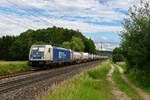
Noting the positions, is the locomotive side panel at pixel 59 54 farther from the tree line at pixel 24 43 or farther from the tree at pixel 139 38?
the tree line at pixel 24 43

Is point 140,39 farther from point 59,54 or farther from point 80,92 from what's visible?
point 59,54

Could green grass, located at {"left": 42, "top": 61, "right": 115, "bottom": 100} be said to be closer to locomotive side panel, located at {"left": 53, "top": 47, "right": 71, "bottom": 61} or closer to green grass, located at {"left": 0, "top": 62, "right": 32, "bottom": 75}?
green grass, located at {"left": 0, "top": 62, "right": 32, "bottom": 75}

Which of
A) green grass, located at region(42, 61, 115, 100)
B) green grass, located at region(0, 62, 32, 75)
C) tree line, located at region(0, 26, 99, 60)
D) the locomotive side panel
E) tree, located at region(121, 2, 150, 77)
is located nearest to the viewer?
green grass, located at region(42, 61, 115, 100)

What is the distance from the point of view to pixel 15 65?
24062 millimetres

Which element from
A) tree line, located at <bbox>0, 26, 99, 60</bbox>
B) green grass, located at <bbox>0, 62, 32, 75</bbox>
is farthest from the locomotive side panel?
tree line, located at <bbox>0, 26, 99, 60</bbox>

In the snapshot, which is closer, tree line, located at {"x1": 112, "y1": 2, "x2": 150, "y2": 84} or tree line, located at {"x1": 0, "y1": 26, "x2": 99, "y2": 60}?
tree line, located at {"x1": 112, "y1": 2, "x2": 150, "y2": 84}

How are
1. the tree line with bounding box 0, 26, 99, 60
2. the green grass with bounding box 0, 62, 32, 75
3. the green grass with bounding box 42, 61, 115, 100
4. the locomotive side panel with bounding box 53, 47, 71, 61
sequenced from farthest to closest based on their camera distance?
the tree line with bounding box 0, 26, 99, 60 < the locomotive side panel with bounding box 53, 47, 71, 61 < the green grass with bounding box 0, 62, 32, 75 < the green grass with bounding box 42, 61, 115, 100

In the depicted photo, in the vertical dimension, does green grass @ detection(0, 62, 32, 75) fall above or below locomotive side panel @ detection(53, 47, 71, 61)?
below

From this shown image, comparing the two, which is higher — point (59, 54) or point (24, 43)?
point (24, 43)

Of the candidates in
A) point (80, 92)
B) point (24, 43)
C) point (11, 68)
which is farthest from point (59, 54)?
point (24, 43)

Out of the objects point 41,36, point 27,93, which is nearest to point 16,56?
point 41,36

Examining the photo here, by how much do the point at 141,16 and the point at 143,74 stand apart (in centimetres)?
546

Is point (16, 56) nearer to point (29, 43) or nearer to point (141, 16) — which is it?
point (29, 43)

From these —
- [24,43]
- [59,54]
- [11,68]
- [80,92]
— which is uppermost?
[24,43]
